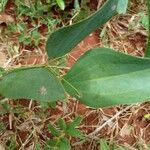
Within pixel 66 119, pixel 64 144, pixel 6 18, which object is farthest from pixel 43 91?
pixel 6 18

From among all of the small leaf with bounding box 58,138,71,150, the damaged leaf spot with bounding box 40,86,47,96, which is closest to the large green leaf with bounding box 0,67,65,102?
the damaged leaf spot with bounding box 40,86,47,96

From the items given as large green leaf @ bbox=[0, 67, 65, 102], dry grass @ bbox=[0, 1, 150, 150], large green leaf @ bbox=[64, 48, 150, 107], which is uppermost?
large green leaf @ bbox=[64, 48, 150, 107]

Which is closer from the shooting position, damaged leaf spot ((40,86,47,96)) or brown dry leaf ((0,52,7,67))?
damaged leaf spot ((40,86,47,96))

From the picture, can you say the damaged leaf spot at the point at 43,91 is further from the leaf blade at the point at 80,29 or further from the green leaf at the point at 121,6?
the green leaf at the point at 121,6

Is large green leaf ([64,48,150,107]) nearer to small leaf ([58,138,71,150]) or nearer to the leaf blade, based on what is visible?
the leaf blade

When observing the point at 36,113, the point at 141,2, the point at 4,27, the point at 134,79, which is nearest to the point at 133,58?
the point at 134,79

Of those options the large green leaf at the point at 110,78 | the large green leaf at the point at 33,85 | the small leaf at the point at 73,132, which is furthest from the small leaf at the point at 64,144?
the large green leaf at the point at 110,78
